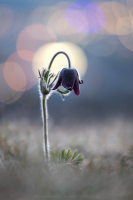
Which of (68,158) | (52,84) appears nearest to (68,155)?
(68,158)

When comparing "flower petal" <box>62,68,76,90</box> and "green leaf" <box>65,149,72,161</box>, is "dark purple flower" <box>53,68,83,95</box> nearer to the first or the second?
"flower petal" <box>62,68,76,90</box>

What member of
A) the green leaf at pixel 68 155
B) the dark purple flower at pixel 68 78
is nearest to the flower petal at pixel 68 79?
the dark purple flower at pixel 68 78

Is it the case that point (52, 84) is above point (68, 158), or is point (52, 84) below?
above

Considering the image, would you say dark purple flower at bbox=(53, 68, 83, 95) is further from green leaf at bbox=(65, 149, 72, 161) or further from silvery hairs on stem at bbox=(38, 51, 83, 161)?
green leaf at bbox=(65, 149, 72, 161)

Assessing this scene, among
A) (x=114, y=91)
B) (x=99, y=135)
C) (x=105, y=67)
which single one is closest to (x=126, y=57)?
(x=105, y=67)

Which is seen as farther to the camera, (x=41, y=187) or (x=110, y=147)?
(x=110, y=147)

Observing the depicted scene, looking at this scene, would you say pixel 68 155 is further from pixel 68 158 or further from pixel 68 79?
pixel 68 79

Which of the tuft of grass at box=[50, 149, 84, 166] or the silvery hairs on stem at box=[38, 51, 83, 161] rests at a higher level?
the silvery hairs on stem at box=[38, 51, 83, 161]

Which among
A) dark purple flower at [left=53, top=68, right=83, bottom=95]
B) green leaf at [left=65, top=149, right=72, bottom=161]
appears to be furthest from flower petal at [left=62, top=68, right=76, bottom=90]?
green leaf at [left=65, top=149, right=72, bottom=161]

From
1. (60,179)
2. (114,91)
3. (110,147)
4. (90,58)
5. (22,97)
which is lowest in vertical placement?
(60,179)

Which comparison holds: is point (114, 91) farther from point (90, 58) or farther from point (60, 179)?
point (60, 179)

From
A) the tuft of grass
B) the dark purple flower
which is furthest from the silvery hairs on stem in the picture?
the tuft of grass
